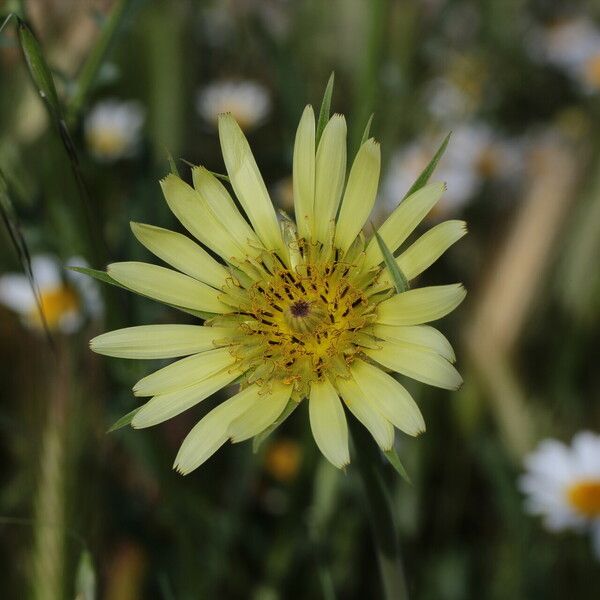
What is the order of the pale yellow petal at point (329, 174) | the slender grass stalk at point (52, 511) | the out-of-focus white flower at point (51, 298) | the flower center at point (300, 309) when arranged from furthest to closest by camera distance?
the out-of-focus white flower at point (51, 298) → the slender grass stalk at point (52, 511) → the flower center at point (300, 309) → the pale yellow petal at point (329, 174)

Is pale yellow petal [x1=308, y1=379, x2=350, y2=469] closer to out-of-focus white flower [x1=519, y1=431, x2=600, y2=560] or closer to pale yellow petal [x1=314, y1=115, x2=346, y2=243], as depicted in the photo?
pale yellow petal [x1=314, y1=115, x2=346, y2=243]

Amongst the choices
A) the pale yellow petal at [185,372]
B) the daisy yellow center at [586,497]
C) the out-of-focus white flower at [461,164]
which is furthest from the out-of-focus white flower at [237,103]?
the pale yellow petal at [185,372]

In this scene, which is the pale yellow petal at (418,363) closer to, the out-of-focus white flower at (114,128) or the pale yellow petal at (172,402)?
the pale yellow petal at (172,402)

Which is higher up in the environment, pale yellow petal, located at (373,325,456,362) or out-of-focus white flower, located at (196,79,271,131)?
out-of-focus white flower, located at (196,79,271,131)

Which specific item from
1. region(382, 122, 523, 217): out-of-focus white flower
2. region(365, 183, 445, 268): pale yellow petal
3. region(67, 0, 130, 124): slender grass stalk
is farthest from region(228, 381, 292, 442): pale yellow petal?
region(382, 122, 523, 217): out-of-focus white flower

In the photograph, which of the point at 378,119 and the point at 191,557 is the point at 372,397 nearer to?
the point at 191,557

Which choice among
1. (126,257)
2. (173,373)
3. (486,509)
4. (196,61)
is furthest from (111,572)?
(196,61)

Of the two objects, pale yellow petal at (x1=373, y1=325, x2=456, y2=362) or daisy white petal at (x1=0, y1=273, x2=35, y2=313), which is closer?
pale yellow petal at (x1=373, y1=325, x2=456, y2=362)
